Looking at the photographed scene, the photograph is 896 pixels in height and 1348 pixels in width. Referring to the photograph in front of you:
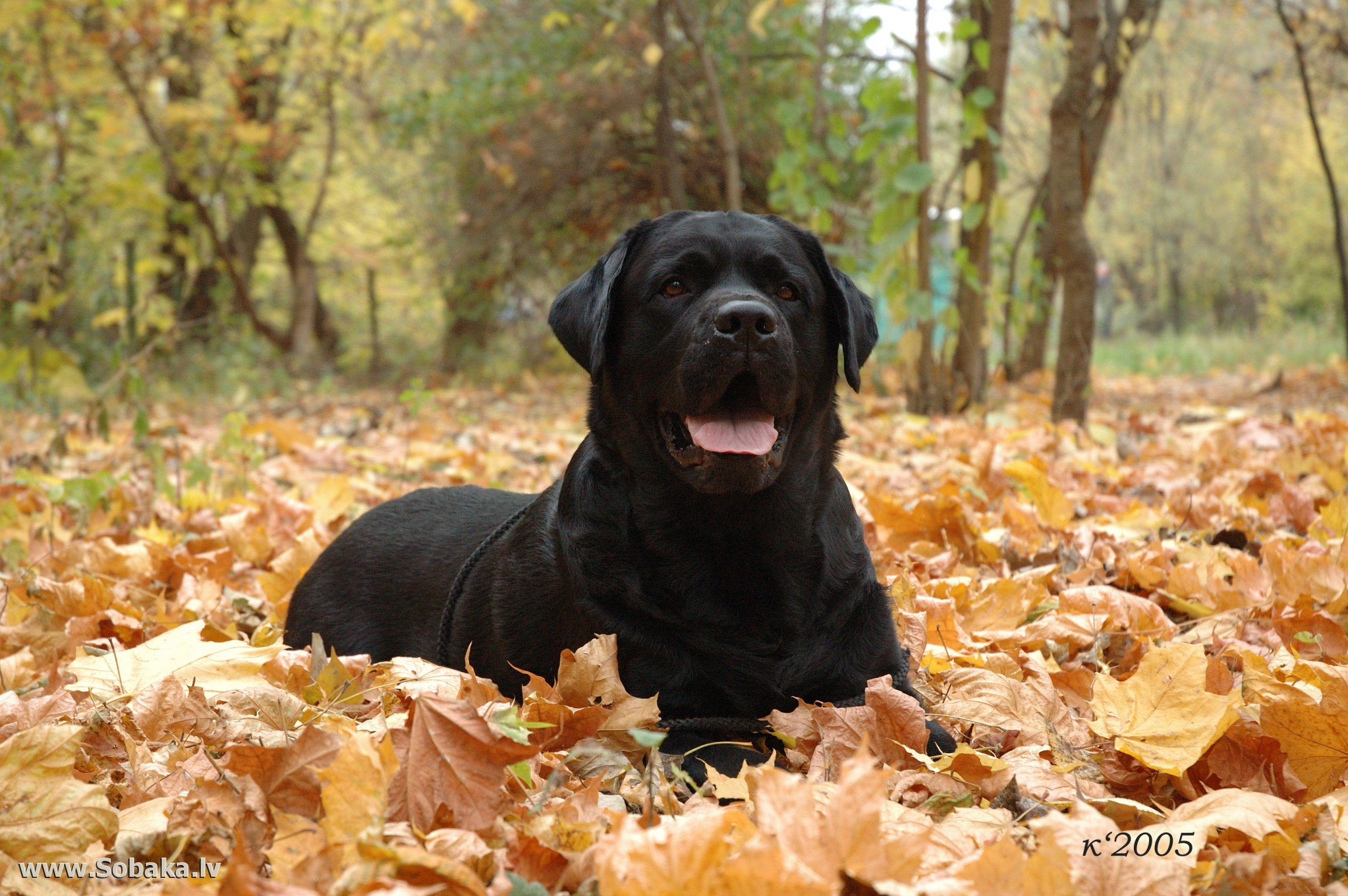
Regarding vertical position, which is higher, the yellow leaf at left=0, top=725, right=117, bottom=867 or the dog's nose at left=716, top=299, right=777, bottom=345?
the dog's nose at left=716, top=299, right=777, bottom=345

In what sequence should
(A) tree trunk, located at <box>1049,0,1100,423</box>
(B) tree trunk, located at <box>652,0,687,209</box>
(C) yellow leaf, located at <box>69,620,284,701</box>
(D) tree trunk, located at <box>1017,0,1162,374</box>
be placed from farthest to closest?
(B) tree trunk, located at <box>652,0,687,209</box>, (D) tree trunk, located at <box>1017,0,1162,374</box>, (A) tree trunk, located at <box>1049,0,1100,423</box>, (C) yellow leaf, located at <box>69,620,284,701</box>

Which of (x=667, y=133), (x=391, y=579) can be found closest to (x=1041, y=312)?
(x=667, y=133)

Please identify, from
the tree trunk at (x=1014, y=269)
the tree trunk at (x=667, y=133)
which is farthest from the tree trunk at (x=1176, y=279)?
the tree trunk at (x=667, y=133)

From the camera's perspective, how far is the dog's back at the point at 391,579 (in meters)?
3.00

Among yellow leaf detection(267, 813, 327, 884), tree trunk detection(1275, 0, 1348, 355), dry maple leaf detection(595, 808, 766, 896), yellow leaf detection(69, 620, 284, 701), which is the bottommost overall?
yellow leaf detection(69, 620, 284, 701)

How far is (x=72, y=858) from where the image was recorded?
5.23 ft

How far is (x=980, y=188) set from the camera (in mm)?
8555

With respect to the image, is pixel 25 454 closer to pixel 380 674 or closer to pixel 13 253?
pixel 13 253

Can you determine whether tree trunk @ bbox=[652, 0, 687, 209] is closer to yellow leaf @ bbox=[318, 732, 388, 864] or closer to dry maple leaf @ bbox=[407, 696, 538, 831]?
dry maple leaf @ bbox=[407, 696, 538, 831]

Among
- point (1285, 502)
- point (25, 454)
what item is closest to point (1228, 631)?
point (1285, 502)

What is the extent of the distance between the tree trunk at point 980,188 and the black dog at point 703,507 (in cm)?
570

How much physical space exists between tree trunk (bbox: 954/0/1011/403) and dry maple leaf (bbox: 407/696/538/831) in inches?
275

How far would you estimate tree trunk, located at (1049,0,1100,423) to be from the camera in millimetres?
7402

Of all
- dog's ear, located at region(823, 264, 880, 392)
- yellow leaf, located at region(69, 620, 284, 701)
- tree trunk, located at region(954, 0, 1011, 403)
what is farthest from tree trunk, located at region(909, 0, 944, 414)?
yellow leaf, located at region(69, 620, 284, 701)
